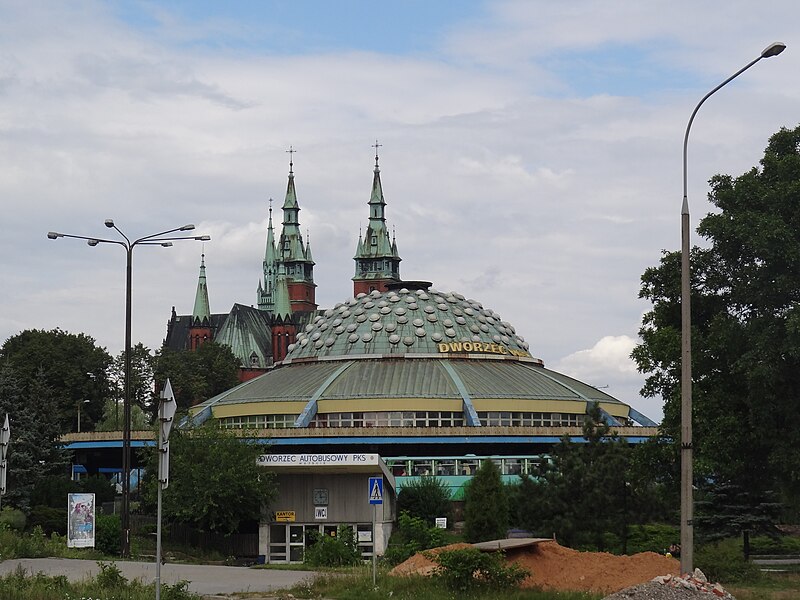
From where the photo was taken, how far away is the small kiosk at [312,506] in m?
57.0

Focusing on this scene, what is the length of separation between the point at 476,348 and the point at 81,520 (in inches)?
2519

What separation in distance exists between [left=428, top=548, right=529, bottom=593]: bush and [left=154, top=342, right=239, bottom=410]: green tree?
108679 millimetres

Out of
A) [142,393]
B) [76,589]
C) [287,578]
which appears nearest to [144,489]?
→ [287,578]

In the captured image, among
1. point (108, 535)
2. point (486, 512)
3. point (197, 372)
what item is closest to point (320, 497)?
point (486, 512)

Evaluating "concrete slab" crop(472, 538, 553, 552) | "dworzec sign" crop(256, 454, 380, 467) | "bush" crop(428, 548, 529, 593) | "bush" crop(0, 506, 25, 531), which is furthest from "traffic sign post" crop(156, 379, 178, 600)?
"dworzec sign" crop(256, 454, 380, 467)

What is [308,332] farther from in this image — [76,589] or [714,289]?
[76,589]

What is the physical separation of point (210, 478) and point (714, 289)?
23173mm

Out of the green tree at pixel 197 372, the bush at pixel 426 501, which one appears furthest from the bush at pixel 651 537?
the green tree at pixel 197 372

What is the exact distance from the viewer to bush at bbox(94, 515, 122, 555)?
1953 inches

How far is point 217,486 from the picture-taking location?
181 ft

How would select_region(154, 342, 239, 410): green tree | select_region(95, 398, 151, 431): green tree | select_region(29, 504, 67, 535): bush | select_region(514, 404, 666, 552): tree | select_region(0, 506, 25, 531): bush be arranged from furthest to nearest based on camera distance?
select_region(154, 342, 239, 410): green tree < select_region(95, 398, 151, 431): green tree < select_region(29, 504, 67, 535): bush < select_region(0, 506, 25, 531): bush < select_region(514, 404, 666, 552): tree

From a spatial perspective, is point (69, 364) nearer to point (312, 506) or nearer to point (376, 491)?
point (312, 506)

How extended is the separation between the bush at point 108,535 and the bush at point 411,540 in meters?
10.3

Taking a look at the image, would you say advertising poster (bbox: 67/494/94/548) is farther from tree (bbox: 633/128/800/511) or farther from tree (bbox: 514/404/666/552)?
tree (bbox: 633/128/800/511)
